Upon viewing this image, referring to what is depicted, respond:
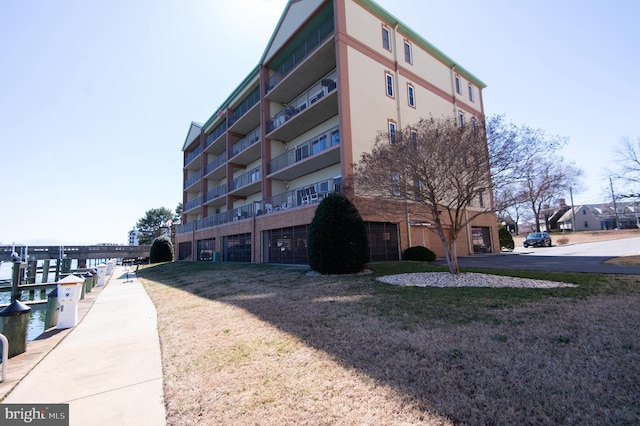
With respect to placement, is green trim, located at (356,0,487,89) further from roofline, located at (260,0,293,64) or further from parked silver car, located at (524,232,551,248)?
parked silver car, located at (524,232,551,248)

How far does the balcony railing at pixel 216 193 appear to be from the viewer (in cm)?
3267

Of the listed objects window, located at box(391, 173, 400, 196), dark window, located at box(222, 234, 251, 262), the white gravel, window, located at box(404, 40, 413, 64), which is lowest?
the white gravel

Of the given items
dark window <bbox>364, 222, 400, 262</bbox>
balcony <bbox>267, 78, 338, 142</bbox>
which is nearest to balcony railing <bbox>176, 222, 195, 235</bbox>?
balcony <bbox>267, 78, 338, 142</bbox>

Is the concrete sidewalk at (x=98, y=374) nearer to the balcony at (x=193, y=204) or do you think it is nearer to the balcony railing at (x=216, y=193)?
the balcony railing at (x=216, y=193)

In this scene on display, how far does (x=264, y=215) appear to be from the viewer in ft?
76.3

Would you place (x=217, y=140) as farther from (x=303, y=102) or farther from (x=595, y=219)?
(x=595, y=219)

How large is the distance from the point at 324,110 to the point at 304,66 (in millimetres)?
3465

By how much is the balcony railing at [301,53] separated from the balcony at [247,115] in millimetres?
2631

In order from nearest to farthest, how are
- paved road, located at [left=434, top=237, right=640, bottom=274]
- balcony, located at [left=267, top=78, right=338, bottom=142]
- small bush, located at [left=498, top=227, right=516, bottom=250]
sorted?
1. paved road, located at [left=434, top=237, right=640, bottom=274]
2. balcony, located at [left=267, top=78, right=338, bottom=142]
3. small bush, located at [left=498, top=227, right=516, bottom=250]

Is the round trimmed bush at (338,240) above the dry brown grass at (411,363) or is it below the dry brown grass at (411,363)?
above

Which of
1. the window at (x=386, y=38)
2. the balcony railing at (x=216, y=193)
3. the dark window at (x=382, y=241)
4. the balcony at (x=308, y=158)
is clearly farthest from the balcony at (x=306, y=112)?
the balcony railing at (x=216, y=193)

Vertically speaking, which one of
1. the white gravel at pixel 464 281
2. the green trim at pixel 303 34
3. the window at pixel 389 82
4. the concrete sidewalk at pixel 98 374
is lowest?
the concrete sidewalk at pixel 98 374

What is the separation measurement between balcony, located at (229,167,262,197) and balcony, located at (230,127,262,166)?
1.59 meters

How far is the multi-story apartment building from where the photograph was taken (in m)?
18.7
